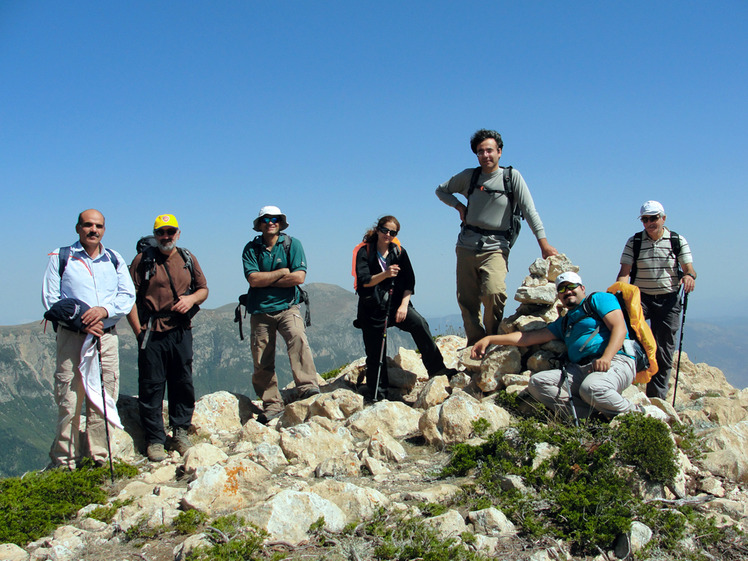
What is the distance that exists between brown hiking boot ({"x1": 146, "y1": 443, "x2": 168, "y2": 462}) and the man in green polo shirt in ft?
5.72

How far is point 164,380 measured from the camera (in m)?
7.52

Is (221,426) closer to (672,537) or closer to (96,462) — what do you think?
(96,462)

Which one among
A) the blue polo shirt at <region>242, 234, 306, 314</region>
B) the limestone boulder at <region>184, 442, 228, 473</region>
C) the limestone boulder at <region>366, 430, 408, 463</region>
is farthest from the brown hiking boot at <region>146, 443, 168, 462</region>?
the limestone boulder at <region>366, 430, 408, 463</region>

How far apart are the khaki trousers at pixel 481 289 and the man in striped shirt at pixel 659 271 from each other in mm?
1790

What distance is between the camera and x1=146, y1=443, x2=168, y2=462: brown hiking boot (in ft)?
24.0

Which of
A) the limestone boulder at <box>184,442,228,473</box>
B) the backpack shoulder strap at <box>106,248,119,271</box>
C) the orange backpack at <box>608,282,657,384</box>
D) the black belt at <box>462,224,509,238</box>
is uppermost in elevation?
the black belt at <box>462,224,509,238</box>

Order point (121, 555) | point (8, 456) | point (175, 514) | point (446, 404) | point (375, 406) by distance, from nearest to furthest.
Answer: point (121, 555) < point (175, 514) < point (446, 404) < point (375, 406) < point (8, 456)

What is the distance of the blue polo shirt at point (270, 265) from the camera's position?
8258 millimetres

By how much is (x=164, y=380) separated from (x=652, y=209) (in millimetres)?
7320

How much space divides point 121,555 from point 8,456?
19712 centimetres

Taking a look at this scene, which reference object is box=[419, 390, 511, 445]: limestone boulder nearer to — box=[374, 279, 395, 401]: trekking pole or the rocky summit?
the rocky summit

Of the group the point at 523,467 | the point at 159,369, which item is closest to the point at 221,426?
the point at 159,369

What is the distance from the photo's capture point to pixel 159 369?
7402mm

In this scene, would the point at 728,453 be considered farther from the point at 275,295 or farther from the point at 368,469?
the point at 275,295
